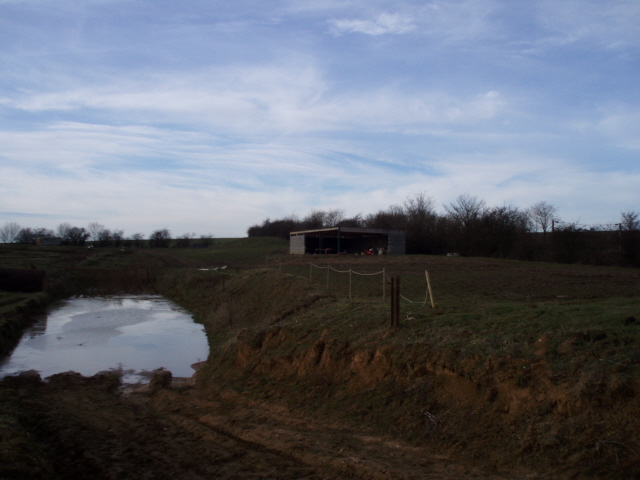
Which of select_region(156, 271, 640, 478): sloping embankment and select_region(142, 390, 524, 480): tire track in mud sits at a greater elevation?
select_region(156, 271, 640, 478): sloping embankment

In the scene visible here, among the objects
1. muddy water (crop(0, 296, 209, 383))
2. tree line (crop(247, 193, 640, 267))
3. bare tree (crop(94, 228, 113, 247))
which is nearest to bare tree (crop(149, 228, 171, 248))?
bare tree (crop(94, 228, 113, 247))

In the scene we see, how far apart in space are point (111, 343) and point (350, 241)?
4060cm

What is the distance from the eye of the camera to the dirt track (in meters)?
5.75

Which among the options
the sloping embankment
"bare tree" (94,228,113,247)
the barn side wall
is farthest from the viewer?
"bare tree" (94,228,113,247)

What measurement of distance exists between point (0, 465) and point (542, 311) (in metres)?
9.34

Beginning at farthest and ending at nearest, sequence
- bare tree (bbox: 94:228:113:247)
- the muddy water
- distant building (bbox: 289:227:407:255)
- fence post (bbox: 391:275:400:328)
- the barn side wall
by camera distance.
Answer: bare tree (bbox: 94:228:113:247) < the barn side wall < distant building (bbox: 289:227:407:255) < the muddy water < fence post (bbox: 391:275:400:328)

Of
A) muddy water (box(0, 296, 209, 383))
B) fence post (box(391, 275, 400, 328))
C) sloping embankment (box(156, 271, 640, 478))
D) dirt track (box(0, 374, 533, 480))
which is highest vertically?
fence post (box(391, 275, 400, 328))

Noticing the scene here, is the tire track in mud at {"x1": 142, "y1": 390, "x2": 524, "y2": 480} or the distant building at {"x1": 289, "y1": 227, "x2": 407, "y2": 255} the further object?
the distant building at {"x1": 289, "y1": 227, "x2": 407, "y2": 255}

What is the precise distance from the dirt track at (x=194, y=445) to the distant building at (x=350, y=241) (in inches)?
1392

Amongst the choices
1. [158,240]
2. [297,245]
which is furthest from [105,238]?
[297,245]

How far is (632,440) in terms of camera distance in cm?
526

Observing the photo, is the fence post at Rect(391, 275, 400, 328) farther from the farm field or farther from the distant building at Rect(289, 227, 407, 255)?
the distant building at Rect(289, 227, 407, 255)

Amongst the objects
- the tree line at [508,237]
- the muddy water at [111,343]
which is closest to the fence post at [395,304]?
→ the muddy water at [111,343]

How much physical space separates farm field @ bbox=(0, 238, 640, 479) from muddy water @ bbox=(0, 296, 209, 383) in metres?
1.75
